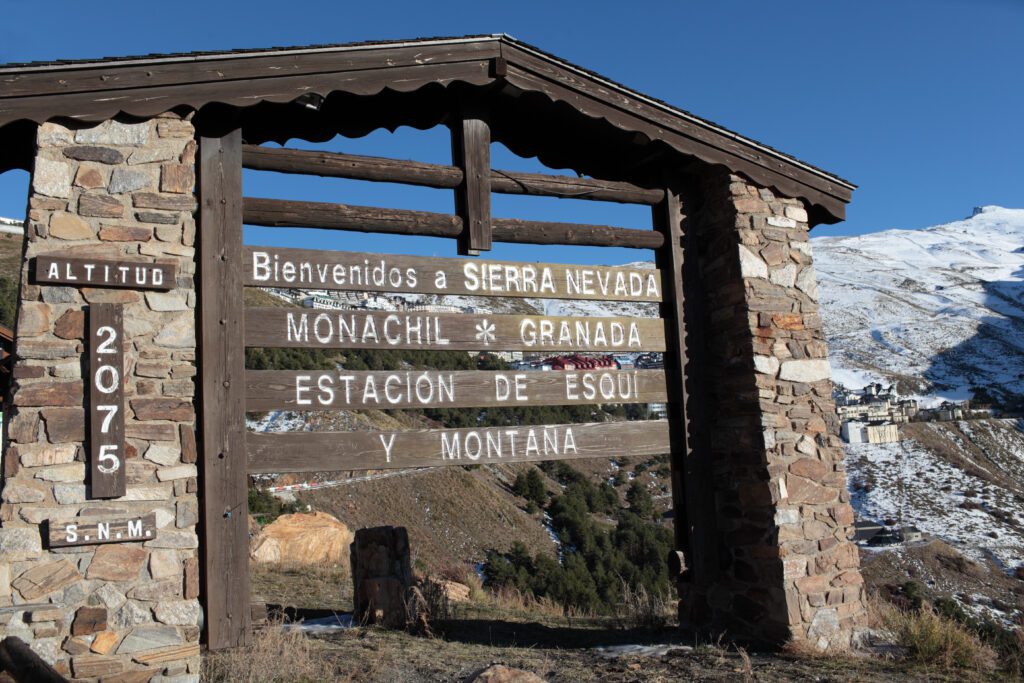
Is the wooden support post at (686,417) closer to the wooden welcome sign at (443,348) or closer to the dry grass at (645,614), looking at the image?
the wooden welcome sign at (443,348)

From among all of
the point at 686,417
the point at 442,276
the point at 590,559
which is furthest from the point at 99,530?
the point at 590,559

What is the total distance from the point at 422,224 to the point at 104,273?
2.30 metres

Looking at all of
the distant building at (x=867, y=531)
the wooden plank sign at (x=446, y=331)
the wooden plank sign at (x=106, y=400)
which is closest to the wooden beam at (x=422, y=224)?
the wooden plank sign at (x=446, y=331)

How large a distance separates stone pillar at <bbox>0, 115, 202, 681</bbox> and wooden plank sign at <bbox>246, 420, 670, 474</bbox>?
0.66 meters

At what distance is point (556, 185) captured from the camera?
6816mm

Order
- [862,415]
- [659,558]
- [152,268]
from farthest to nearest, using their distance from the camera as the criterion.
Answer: [862,415] < [659,558] < [152,268]

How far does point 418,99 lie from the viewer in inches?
257

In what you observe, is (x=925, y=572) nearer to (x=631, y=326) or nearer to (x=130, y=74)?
(x=631, y=326)

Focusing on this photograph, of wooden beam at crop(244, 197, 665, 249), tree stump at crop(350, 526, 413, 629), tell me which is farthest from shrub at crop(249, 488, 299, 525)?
wooden beam at crop(244, 197, 665, 249)

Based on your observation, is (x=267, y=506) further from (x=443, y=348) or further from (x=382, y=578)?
(x=443, y=348)

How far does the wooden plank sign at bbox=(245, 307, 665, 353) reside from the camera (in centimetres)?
566

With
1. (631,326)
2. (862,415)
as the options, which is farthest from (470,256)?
(862,415)

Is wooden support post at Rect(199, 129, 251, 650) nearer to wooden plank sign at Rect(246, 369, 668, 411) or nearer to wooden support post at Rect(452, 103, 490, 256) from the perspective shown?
wooden plank sign at Rect(246, 369, 668, 411)

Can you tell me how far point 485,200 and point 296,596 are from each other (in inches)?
229
